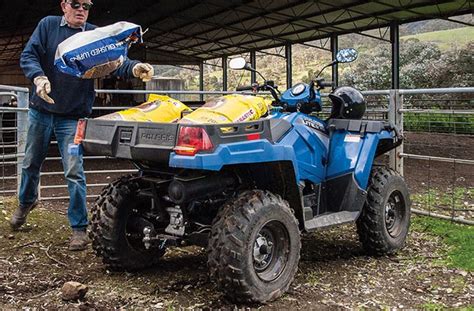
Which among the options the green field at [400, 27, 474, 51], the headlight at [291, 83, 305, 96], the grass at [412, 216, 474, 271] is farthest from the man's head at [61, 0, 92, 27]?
the green field at [400, 27, 474, 51]

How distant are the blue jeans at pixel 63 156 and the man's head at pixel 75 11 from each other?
72 centimetres

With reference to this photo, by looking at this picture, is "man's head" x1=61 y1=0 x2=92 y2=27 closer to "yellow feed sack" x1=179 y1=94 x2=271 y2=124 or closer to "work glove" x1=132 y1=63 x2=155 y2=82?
"work glove" x1=132 y1=63 x2=155 y2=82

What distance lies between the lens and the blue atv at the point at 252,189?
2879 mm

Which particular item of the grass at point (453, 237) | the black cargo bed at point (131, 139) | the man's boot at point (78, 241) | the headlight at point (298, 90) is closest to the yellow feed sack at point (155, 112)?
the black cargo bed at point (131, 139)

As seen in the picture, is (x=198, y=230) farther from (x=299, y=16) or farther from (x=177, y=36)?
(x=177, y=36)

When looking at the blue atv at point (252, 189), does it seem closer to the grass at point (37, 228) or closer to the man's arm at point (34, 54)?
the man's arm at point (34, 54)

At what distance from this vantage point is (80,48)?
11.1 feet

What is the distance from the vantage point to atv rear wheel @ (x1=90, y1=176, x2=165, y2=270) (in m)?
3.46

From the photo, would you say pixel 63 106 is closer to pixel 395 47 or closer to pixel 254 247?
pixel 254 247

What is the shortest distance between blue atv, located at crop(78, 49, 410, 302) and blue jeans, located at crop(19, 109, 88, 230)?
1.94ft

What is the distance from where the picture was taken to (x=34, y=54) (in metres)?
3.90

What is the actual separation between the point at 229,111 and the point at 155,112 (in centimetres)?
48

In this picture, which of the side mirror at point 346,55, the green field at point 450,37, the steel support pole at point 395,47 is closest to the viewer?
the side mirror at point 346,55

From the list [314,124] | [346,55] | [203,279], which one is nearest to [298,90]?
[314,124]
